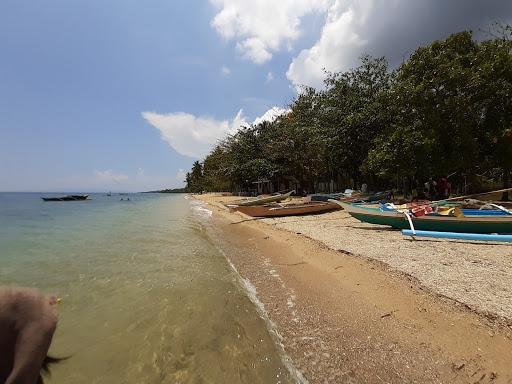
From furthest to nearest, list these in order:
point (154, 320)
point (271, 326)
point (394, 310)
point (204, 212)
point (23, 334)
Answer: point (204, 212) < point (154, 320) < point (394, 310) < point (271, 326) < point (23, 334)

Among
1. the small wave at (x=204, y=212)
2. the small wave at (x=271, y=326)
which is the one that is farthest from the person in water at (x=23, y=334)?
the small wave at (x=204, y=212)

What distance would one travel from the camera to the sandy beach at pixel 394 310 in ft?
10.5

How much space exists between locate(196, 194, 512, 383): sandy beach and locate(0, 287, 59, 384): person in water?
262 centimetres

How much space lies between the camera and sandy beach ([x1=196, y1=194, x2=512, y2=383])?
3.20 m

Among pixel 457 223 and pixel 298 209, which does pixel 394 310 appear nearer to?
pixel 457 223

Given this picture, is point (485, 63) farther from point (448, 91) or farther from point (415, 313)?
point (415, 313)

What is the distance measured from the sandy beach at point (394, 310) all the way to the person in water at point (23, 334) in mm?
2615

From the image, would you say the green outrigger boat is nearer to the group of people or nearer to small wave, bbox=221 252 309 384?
small wave, bbox=221 252 309 384

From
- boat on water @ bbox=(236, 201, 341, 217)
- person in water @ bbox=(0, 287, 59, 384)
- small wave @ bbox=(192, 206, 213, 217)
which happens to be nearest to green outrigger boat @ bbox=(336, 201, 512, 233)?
boat on water @ bbox=(236, 201, 341, 217)

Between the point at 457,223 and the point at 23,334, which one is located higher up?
the point at 23,334

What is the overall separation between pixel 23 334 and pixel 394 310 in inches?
172

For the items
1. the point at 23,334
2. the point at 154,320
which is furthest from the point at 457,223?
the point at 23,334

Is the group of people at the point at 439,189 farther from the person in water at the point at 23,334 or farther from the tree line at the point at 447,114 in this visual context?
the person in water at the point at 23,334

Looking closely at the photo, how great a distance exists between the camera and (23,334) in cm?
119
